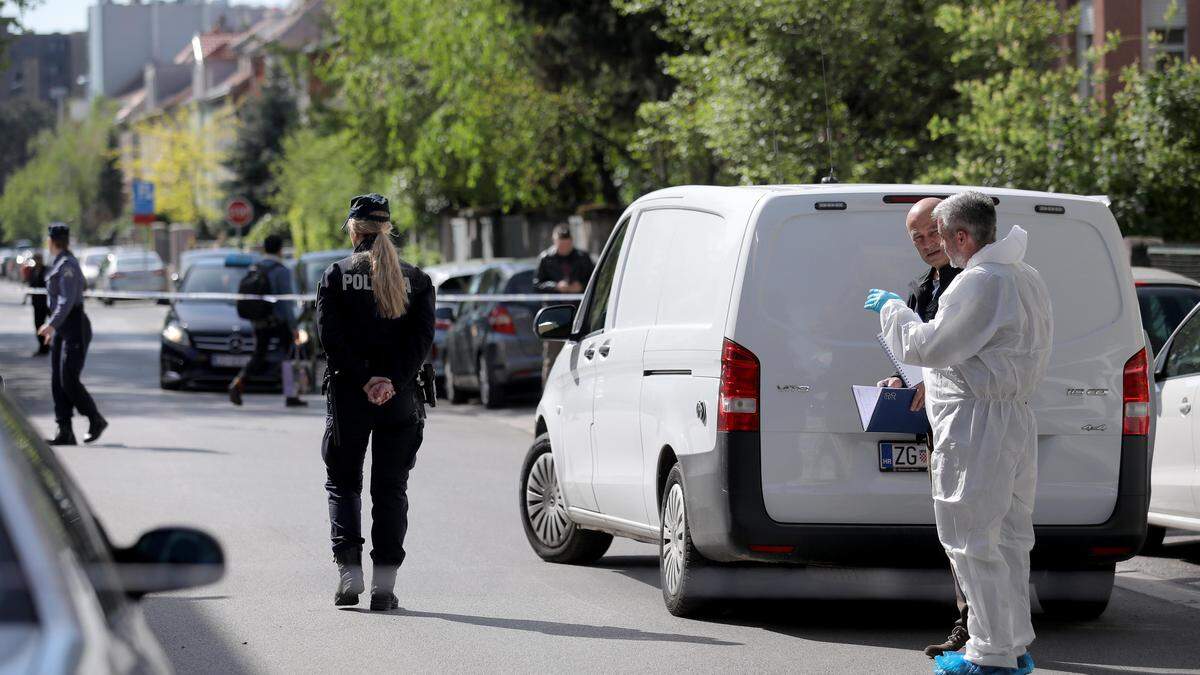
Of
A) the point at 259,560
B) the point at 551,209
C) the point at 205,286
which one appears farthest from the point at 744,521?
the point at 551,209

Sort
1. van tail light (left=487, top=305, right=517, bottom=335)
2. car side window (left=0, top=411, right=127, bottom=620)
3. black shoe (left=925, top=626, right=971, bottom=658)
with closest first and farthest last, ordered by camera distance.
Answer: car side window (left=0, top=411, right=127, bottom=620), black shoe (left=925, top=626, right=971, bottom=658), van tail light (left=487, top=305, right=517, bottom=335)

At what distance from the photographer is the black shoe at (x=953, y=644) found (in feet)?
23.5

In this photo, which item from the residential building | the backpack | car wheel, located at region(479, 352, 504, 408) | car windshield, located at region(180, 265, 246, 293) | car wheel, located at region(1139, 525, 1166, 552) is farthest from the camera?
the residential building

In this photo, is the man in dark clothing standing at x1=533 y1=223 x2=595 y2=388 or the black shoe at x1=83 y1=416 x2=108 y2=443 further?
the man in dark clothing standing at x1=533 y1=223 x2=595 y2=388

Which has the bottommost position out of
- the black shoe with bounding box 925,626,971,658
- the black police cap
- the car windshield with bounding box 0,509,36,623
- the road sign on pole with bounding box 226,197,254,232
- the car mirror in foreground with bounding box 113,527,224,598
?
the black shoe with bounding box 925,626,971,658

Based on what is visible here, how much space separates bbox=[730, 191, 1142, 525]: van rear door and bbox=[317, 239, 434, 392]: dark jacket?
162 cm

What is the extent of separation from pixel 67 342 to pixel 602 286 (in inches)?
315

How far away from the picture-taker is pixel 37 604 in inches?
103

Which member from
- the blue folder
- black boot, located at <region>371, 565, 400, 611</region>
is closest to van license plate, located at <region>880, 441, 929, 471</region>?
the blue folder

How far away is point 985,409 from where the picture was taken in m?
6.51

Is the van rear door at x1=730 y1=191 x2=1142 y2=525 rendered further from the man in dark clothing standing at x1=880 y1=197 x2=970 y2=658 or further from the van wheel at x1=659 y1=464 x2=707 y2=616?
the van wheel at x1=659 y1=464 x2=707 y2=616

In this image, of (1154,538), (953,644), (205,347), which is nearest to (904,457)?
(953,644)

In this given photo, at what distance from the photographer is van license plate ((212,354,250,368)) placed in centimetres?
2258

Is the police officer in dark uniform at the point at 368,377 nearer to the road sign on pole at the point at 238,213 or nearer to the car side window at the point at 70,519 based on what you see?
the car side window at the point at 70,519
